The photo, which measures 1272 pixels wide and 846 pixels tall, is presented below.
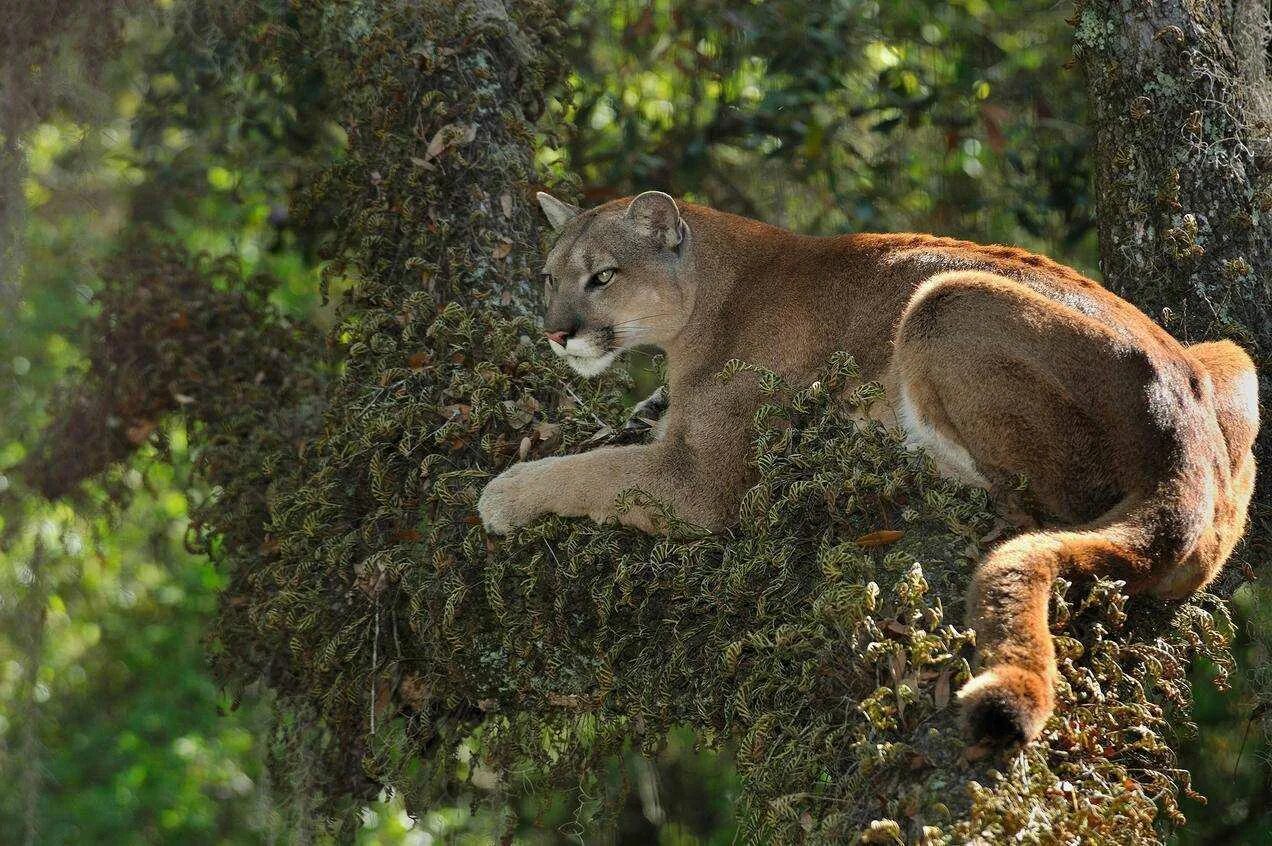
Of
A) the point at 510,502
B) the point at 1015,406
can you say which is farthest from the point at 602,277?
the point at 1015,406

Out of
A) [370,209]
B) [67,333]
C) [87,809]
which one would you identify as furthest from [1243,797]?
[87,809]

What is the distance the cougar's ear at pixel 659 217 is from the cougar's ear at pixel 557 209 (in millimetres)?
336

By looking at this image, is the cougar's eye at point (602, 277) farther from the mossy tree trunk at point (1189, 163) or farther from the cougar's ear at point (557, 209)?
the mossy tree trunk at point (1189, 163)

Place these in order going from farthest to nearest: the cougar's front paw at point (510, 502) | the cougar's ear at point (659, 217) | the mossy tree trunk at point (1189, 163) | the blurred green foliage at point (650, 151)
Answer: the blurred green foliage at point (650, 151) → the cougar's ear at point (659, 217) → the mossy tree trunk at point (1189, 163) → the cougar's front paw at point (510, 502)

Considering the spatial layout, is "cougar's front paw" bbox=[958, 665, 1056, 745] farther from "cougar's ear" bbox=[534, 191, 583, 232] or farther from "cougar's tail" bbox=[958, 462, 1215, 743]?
"cougar's ear" bbox=[534, 191, 583, 232]

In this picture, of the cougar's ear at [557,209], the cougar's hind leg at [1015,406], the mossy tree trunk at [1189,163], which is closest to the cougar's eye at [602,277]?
the cougar's ear at [557,209]

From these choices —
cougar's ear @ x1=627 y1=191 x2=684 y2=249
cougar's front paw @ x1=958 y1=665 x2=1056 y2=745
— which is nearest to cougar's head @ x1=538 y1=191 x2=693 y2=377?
cougar's ear @ x1=627 y1=191 x2=684 y2=249

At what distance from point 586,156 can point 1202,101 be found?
3.72m

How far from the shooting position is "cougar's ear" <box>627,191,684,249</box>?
193 inches

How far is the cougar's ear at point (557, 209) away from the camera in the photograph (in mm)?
5191

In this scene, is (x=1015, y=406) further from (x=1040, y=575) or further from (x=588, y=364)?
(x=588, y=364)

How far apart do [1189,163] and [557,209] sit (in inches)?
96.3

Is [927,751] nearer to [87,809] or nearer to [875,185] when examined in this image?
[875,185]

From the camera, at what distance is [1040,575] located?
318cm
